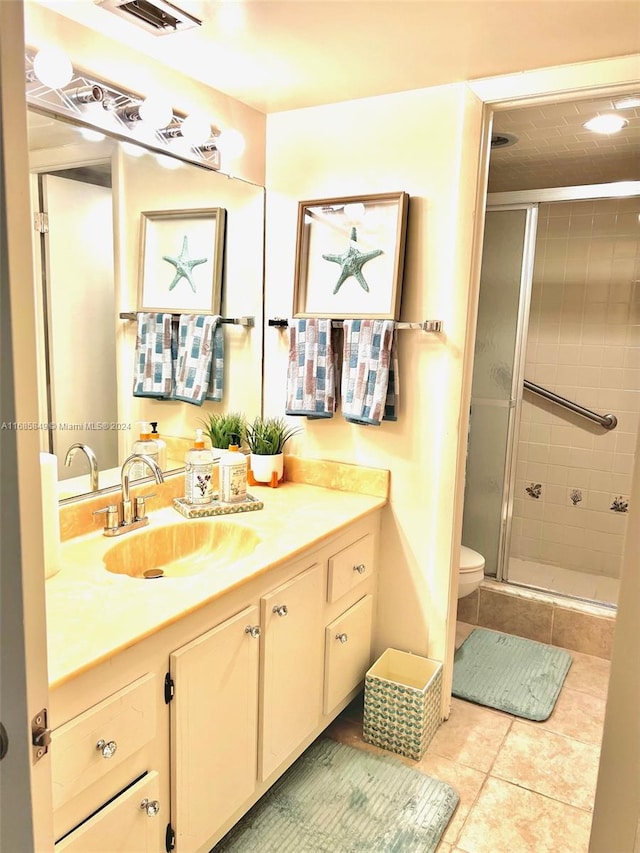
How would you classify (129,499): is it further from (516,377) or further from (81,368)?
(516,377)

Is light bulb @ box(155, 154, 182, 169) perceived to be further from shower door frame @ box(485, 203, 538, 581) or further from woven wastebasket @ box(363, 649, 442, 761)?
woven wastebasket @ box(363, 649, 442, 761)

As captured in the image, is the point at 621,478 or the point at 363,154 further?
the point at 621,478

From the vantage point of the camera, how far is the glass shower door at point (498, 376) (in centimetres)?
317

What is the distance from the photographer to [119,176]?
1.93 m

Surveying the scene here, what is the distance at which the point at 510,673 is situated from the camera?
8.87 ft

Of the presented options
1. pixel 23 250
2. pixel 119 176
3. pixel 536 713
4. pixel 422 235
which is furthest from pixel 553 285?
pixel 23 250

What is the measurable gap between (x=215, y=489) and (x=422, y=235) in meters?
1.16

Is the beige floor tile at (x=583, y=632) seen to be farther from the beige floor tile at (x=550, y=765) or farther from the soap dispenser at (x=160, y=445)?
the soap dispenser at (x=160, y=445)

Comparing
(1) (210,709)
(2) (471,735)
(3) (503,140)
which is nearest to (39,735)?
(1) (210,709)

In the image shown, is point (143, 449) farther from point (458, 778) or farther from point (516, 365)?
point (516, 365)

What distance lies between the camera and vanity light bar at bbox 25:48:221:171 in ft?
5.34

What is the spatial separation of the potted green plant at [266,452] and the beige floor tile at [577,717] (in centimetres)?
133

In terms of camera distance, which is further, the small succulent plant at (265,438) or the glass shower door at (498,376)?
the glass shower door at (498,376)

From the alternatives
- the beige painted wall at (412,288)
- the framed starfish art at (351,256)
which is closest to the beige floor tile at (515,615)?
the beige painted wall at (412,288)
